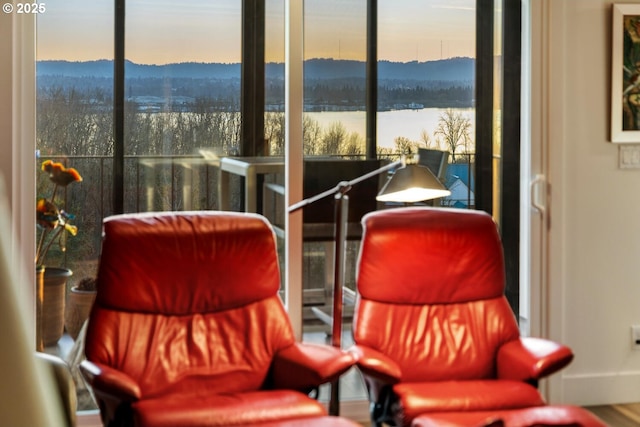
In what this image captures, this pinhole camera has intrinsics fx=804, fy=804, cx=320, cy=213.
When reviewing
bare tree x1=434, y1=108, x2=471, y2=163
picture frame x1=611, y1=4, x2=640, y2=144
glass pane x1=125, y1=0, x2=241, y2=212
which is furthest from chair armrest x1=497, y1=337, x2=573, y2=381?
glass pane x1=125, y1=0, x2=241, y2=212

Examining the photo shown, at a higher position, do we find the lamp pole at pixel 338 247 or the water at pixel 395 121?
the water at pixel 395 121

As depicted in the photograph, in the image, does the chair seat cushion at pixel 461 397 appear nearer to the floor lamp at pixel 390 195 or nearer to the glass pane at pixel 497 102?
the floor lamp at pixel 390 195

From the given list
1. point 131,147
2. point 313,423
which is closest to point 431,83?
point 131,147

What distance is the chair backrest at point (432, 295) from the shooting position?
3.22m

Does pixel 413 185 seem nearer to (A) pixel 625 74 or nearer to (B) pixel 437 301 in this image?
(B) pixel 437 301

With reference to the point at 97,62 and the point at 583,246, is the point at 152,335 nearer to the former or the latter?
the point at 97,62

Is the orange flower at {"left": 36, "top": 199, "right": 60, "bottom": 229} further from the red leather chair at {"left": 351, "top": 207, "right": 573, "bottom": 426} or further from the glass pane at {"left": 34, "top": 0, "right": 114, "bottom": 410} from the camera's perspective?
the red leather chair at {"left": 351, "top": 207, "right": 573, "bottom": 426}

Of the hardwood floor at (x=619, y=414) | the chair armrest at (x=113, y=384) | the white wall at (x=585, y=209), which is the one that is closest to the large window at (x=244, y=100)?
the white wall at (x=585, y=209)

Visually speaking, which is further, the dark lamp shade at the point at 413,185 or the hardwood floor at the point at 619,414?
the hardwood floor at the point at 619,414

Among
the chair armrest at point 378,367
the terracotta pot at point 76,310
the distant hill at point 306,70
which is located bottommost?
the chair armrest at point 378,367

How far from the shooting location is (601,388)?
159 inches

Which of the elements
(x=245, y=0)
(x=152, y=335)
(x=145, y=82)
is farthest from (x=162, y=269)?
(x=245, y=0)

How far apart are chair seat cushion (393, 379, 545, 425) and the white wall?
1.14m

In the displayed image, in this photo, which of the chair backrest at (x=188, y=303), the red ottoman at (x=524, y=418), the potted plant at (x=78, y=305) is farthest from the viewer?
the potted plant at (x=78, y=305)
